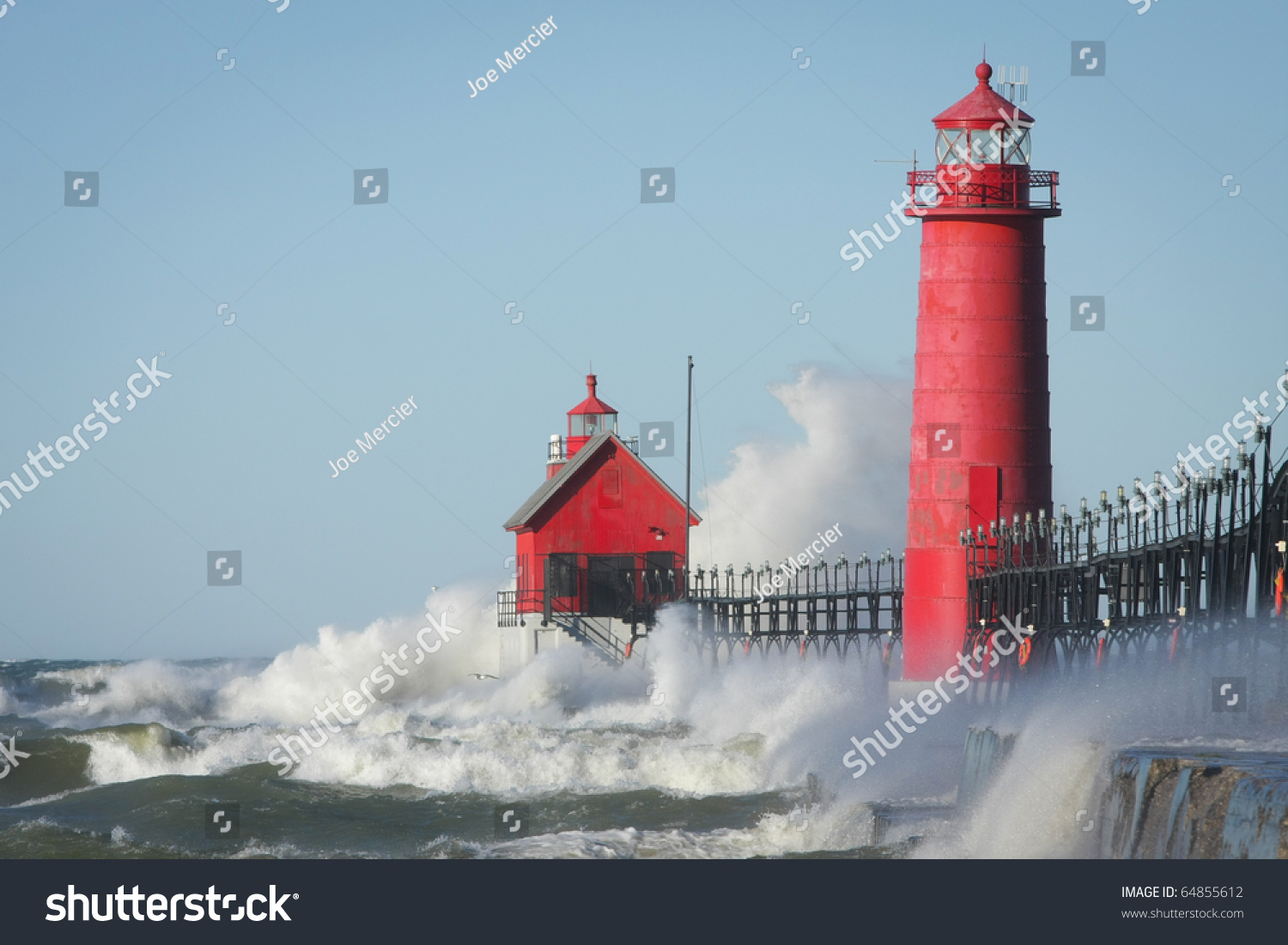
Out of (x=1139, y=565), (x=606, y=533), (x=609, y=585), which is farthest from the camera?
(x=606, y=533)

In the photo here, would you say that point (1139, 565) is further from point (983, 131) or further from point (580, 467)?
point (580, 467)

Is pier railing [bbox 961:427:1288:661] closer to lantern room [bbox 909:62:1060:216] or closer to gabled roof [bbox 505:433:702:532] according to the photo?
lantern room [bbox 909:62:1060:216]

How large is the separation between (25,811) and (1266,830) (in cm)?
2185

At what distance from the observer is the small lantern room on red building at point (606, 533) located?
51.6 metres

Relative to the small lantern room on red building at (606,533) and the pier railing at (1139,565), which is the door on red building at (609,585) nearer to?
the small lantern room on red building at (606,533)

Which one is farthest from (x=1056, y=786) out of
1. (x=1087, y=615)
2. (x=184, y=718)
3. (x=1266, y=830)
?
(x=184, y=718)

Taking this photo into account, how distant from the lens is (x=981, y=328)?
32.9 metres

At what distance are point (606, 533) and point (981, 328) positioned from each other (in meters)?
21.3

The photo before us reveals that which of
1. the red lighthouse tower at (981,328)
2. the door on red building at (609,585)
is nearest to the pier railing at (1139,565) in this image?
the red lighthouse tower at (981,328)

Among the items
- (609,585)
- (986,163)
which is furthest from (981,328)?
(609,585)

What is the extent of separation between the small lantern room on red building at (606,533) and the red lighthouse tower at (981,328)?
19107 millimetres

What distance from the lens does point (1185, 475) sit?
24.4m

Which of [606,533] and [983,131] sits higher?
[983,131]
